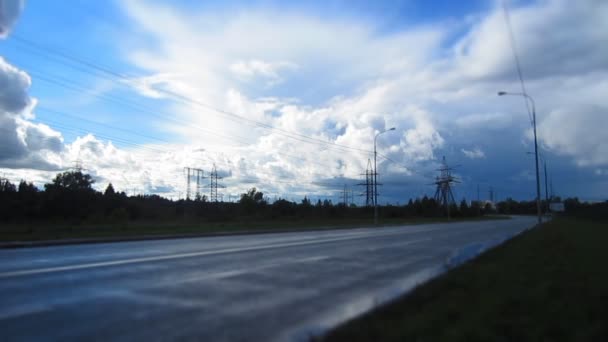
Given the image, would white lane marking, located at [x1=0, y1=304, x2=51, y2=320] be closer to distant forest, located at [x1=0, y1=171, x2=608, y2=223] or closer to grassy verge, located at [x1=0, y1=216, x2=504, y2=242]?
grassy verge, located at [x1=0, y1=216, x2=504, y2=242]

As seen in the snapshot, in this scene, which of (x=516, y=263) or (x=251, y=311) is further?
(x=516, y=263)

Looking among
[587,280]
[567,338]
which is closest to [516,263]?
[587,280]

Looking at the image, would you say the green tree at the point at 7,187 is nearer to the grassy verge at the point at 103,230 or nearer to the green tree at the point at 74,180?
the green tree at the point at 74,180

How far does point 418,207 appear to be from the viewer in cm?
11300

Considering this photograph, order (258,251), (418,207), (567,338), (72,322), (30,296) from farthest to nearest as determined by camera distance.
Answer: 1. (418,207)
2. (258,251)
3. (30,296)
4. (72,322)
5. (567,338)

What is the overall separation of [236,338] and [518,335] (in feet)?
11.2

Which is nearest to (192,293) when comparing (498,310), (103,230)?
(498,310)

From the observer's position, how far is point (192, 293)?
9.12 meters

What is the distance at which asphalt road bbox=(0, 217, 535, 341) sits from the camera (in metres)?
6.51

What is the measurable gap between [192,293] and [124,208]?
55.7 meters

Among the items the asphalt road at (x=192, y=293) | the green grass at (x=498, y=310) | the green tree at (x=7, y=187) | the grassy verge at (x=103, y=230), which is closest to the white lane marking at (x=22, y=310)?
the asphalt road at (x=192, y=293)

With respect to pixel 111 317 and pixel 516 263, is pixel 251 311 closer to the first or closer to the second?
pixel 111 317

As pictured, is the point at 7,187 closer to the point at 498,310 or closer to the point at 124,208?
the point at 124,208

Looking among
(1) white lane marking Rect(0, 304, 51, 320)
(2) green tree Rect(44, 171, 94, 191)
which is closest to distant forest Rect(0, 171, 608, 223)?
(2) green tree Rect(44, 171, 94, 191)
